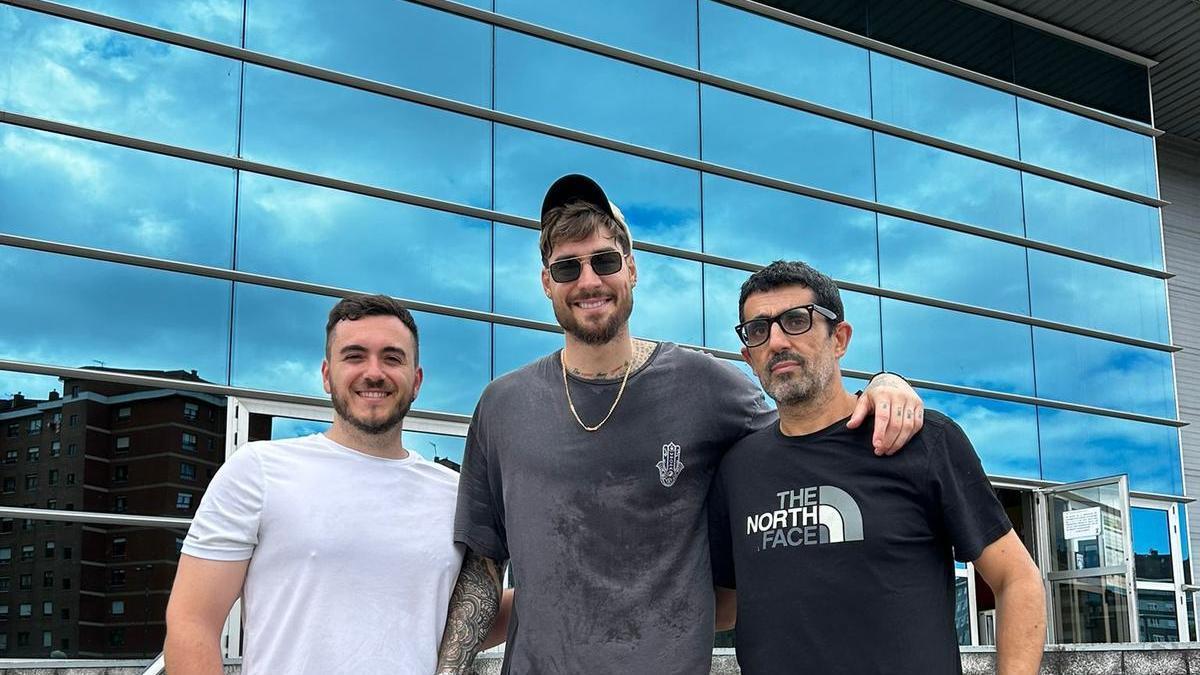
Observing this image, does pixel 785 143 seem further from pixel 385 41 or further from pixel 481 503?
pixel 481 503

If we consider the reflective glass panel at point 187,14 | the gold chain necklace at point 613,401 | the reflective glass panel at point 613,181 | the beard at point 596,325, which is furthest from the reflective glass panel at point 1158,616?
the beard at point 596,325

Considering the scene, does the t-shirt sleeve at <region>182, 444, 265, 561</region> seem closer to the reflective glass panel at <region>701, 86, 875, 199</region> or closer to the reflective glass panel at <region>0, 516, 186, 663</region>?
the reflective glass panel at <region>0, 516, 186, 663</region>

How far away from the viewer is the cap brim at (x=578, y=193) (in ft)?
11.1

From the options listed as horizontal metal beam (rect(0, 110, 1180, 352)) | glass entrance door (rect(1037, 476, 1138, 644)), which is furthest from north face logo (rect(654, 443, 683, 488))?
glass entrance door (rect(1037, 476, 1138, 644))

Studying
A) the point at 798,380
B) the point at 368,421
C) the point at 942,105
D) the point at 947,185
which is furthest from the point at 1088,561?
the point at 368,421

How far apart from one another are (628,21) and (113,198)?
663 cm

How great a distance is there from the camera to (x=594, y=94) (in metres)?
14.1

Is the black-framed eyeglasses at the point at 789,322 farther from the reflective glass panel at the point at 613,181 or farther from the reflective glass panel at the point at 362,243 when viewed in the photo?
the reflective glass panel at the point at 613,181

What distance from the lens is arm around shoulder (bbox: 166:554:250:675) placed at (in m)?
3.14

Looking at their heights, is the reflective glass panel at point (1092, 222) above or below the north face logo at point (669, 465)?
above

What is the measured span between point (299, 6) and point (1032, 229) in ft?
36.0

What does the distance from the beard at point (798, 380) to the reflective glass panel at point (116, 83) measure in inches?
371

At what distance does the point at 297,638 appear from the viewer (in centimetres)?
320

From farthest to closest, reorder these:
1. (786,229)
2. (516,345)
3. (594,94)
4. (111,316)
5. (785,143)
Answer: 1. (785,143)
2. (786,229)
3. (594,94)
4. (516,345)
5. (111,316)
